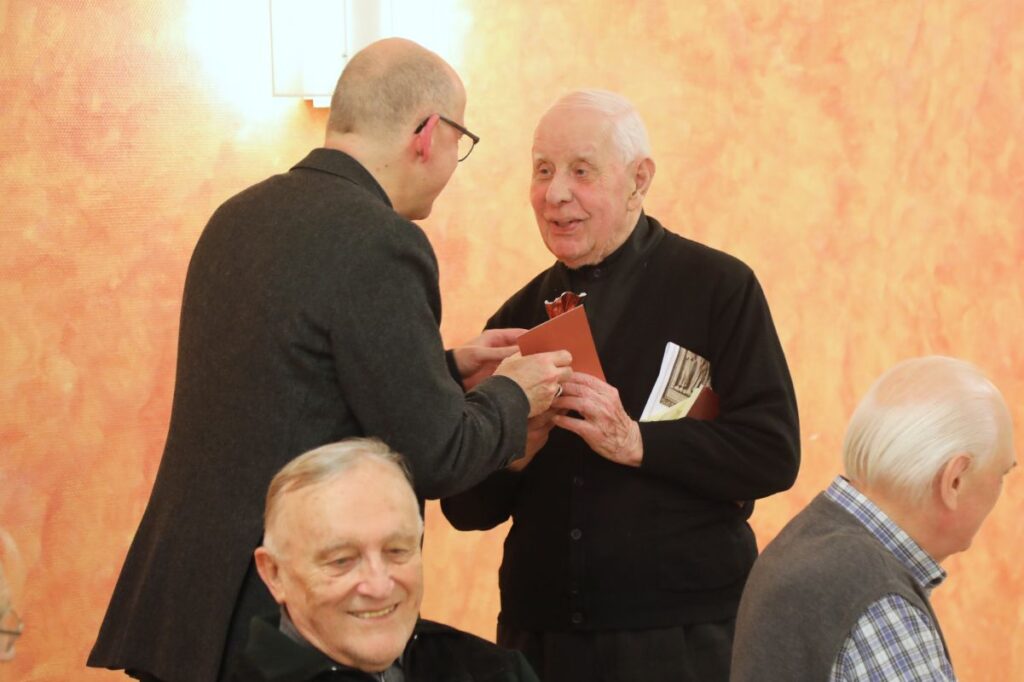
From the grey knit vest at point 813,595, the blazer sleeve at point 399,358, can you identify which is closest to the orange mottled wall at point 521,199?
the blazer sleeve at point 399,358

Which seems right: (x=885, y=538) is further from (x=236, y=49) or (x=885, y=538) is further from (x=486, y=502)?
(x=236, y=49)

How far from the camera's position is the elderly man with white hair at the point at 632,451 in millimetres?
2701

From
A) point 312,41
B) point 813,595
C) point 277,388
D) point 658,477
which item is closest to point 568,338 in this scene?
point 658,477

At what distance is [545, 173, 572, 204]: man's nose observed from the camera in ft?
9.23

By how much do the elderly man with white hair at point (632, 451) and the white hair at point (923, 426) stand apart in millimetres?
646

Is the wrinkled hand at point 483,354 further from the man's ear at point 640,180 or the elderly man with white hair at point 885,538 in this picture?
the elderly man with white hair at point 885,538

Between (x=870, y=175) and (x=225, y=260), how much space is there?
277cm

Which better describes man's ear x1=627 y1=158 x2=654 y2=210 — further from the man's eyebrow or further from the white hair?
the man's eyebrow

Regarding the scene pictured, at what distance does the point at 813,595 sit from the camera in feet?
6.57

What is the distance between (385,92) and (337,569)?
0.82 metres

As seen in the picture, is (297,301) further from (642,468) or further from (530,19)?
(530,19)

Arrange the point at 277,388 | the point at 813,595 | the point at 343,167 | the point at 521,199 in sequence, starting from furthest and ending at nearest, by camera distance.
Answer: the point at 521,199 < the point at 343,167 < the point at 277,388 < the point at 813,595

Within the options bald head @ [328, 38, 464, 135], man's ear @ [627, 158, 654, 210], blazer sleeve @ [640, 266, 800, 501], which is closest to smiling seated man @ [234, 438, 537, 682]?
bald head @ [328, 38, 464, 135]

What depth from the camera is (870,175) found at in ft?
14.6
